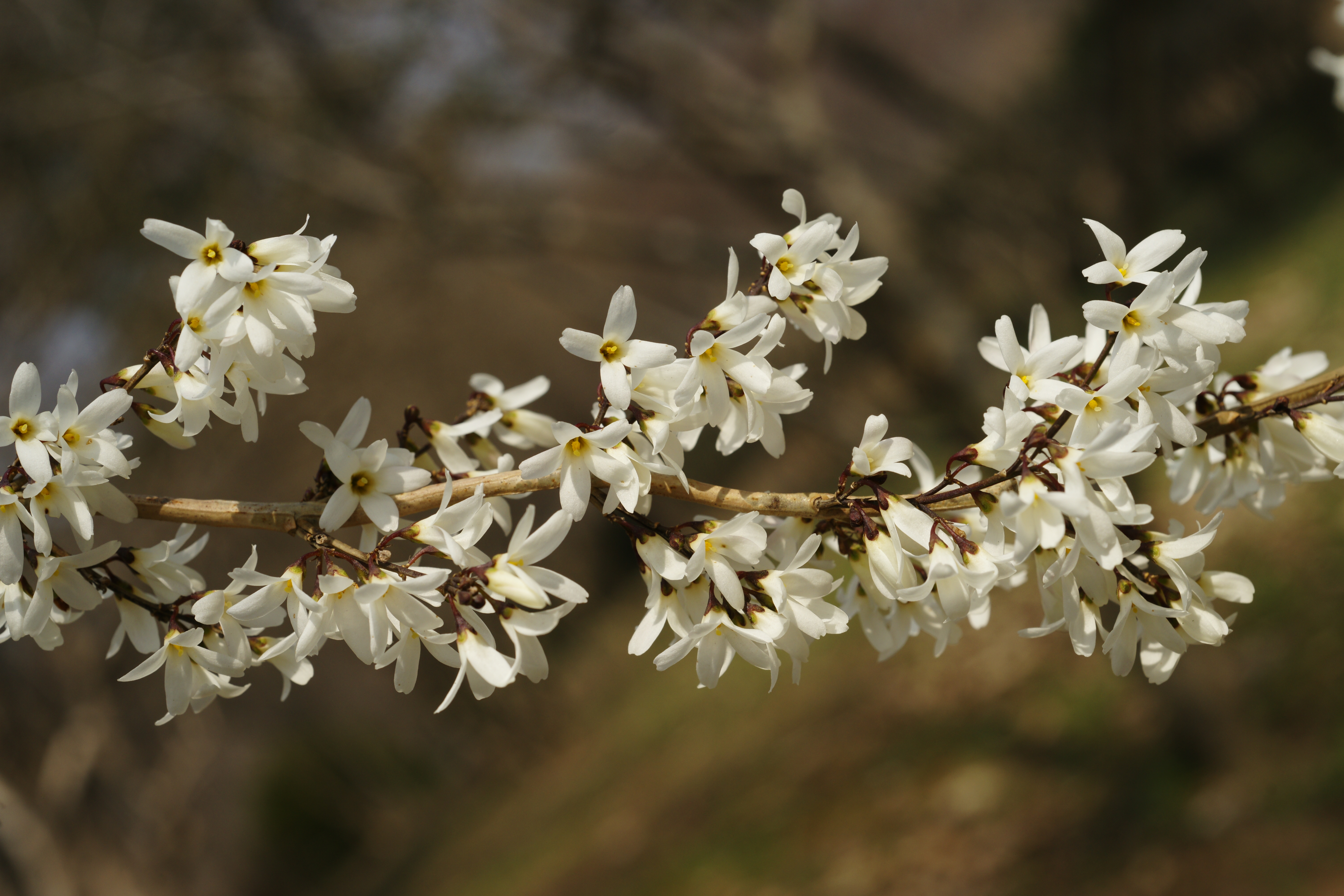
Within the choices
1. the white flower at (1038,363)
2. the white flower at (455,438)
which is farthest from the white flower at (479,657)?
the white flower at (1038,363)

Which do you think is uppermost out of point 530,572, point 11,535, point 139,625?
point 530,572

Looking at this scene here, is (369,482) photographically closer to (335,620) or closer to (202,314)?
(335,620)

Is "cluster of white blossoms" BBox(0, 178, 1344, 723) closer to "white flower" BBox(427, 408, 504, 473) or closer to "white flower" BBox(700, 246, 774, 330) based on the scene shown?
"white flower" BBox(700, 246, 774, 330)

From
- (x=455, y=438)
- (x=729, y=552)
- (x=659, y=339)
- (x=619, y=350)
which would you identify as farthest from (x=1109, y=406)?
(x=659, y=339)

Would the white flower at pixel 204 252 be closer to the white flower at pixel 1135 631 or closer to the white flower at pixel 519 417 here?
the white flower at pixel 519 417

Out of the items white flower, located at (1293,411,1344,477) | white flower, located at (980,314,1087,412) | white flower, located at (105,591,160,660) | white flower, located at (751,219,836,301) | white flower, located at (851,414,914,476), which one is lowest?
white flower, located at (105,591,160,660)

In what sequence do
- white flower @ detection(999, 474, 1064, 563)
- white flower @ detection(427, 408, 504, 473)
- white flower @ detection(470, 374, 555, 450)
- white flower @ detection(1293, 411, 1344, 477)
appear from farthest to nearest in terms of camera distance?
1. white flower @ detection(470, 374, 555, 450)
2. white flower @ detection(427, 408, 504, 473)
3. white flower @ detection(1293, 411, 1344, 477)
4. white flower @ detection(999, 474, 1064, 563)

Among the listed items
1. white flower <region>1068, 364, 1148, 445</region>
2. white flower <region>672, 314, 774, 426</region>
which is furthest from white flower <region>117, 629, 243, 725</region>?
white flower <region>1068, 364, 1148, 445</region>
